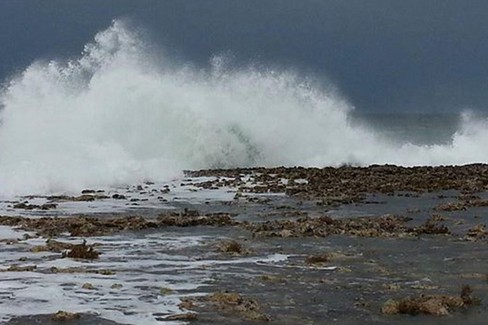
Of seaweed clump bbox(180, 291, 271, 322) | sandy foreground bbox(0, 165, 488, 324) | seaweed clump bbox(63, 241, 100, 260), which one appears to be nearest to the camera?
seaweed clump bbox(180, 291, 271, 322)

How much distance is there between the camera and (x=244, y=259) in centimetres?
1503

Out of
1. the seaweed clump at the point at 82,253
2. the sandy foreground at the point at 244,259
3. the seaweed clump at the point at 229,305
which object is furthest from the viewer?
the seaweed clump at the point at 82,253

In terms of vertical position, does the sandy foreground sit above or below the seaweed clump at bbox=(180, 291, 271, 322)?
above

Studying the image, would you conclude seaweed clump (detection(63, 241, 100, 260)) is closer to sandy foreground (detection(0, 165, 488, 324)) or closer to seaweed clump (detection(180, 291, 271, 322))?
sandy foreground (detection(0, 165, 488, 324))

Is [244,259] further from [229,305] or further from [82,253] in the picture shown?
[229,305]

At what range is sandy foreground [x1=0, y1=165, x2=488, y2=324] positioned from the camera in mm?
10602

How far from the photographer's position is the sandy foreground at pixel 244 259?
1060cm

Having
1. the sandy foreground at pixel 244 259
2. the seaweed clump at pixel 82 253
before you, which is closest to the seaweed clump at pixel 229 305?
the sandy foreground at pixel 244 259

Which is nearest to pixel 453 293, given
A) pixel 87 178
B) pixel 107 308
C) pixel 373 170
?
pixel 107 308

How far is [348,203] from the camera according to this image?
26.9m

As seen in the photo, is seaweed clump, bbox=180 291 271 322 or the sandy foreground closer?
seaweed clump, bbox=180 291 271 322

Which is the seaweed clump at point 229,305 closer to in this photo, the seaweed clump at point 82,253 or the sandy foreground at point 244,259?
the sandy foreground at point 244,259

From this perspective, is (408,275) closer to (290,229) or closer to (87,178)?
(290,229)

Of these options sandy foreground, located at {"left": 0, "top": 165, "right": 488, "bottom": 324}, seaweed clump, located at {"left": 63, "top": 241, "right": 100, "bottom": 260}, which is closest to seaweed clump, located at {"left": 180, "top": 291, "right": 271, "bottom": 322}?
sandy foreground, located at {"left": 0, "top": 165, "right": 488, "bottom": 324}
